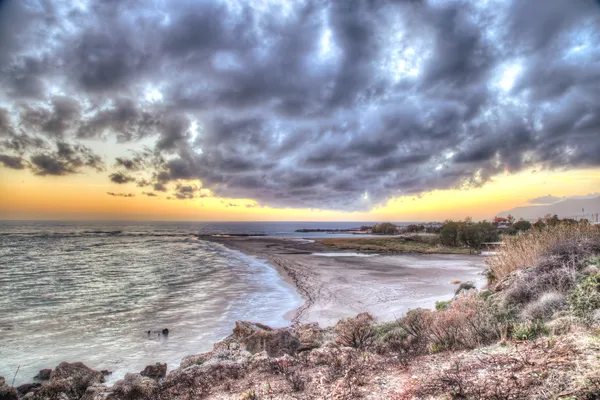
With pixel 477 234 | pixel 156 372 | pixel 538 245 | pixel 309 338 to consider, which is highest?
pixel 538 245

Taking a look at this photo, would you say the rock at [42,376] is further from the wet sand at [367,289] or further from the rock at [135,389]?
the wet sand at [367,289]

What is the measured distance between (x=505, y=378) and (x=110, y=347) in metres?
12.2

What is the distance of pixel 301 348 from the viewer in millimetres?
8219

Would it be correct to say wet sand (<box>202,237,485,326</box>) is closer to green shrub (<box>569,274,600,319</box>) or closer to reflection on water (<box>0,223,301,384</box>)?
reflection on water (<box>0,223,301,384</box>)

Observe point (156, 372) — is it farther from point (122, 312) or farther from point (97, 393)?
point (122, 312)

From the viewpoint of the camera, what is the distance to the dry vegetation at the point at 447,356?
4004mm

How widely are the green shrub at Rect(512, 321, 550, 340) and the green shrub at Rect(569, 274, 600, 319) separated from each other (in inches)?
44.0

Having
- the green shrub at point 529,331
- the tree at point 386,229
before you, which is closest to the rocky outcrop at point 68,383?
the green shrub at point 529,331

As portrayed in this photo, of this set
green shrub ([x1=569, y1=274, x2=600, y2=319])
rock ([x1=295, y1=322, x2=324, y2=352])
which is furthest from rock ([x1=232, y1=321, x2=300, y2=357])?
green shrub ([x1=569, y1=274, x2=600, y2=319])

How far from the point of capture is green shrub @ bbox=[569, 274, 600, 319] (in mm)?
6266

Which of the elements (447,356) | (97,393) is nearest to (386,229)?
(447,356)

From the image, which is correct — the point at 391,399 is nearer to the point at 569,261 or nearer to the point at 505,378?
the point at 505,378

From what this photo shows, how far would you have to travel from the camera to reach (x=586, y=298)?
21.5 ft

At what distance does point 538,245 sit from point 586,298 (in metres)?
4.16
